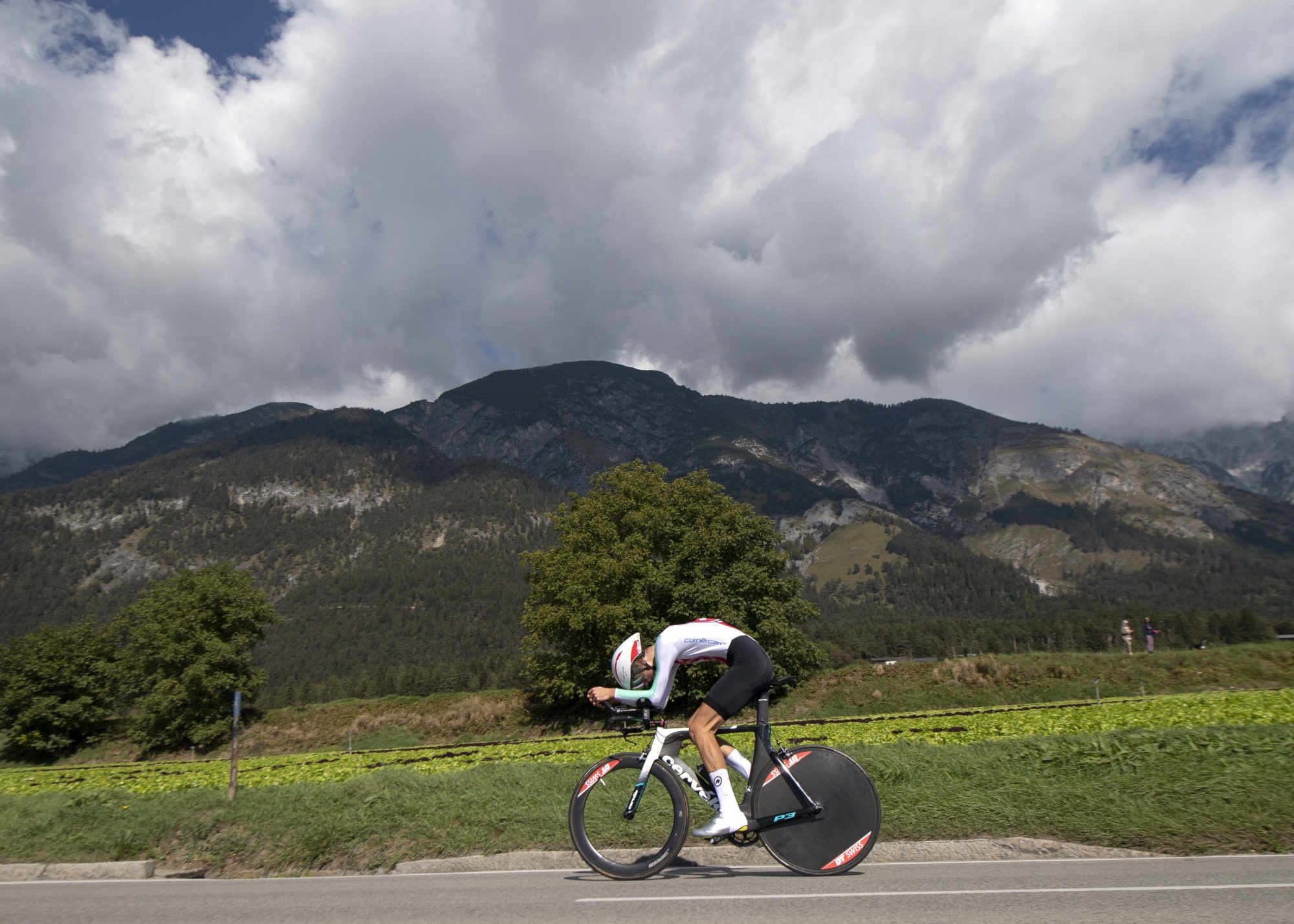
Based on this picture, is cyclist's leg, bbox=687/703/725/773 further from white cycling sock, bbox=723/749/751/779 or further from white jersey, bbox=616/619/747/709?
white jersey, bbox=616/619/747/709

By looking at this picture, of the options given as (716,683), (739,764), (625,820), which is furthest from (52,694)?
(716,683)

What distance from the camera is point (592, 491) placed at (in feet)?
143

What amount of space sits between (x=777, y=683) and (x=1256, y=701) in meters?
19.6

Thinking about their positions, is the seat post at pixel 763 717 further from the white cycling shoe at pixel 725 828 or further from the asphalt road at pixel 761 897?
the asphalt road at pixel 761 897

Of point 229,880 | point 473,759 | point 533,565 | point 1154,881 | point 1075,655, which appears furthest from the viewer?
point 533,565

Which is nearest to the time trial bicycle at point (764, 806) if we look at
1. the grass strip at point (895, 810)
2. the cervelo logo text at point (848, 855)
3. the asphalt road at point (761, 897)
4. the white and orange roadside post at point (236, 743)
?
the cervelo logo text at point (848, 855)

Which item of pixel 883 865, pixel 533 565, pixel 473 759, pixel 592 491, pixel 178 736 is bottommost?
pixel 178 736

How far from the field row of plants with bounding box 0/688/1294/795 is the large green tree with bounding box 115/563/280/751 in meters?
14.5

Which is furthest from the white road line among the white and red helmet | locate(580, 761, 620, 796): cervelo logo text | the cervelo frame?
the white and red helmet

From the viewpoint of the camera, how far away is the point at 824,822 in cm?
669

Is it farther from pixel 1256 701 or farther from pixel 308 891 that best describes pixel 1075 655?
pixel 308 891

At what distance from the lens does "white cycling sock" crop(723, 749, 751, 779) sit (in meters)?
6.69

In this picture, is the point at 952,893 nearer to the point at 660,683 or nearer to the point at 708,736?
the point at 708,736

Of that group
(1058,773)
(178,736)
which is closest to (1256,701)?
(1058,773)
